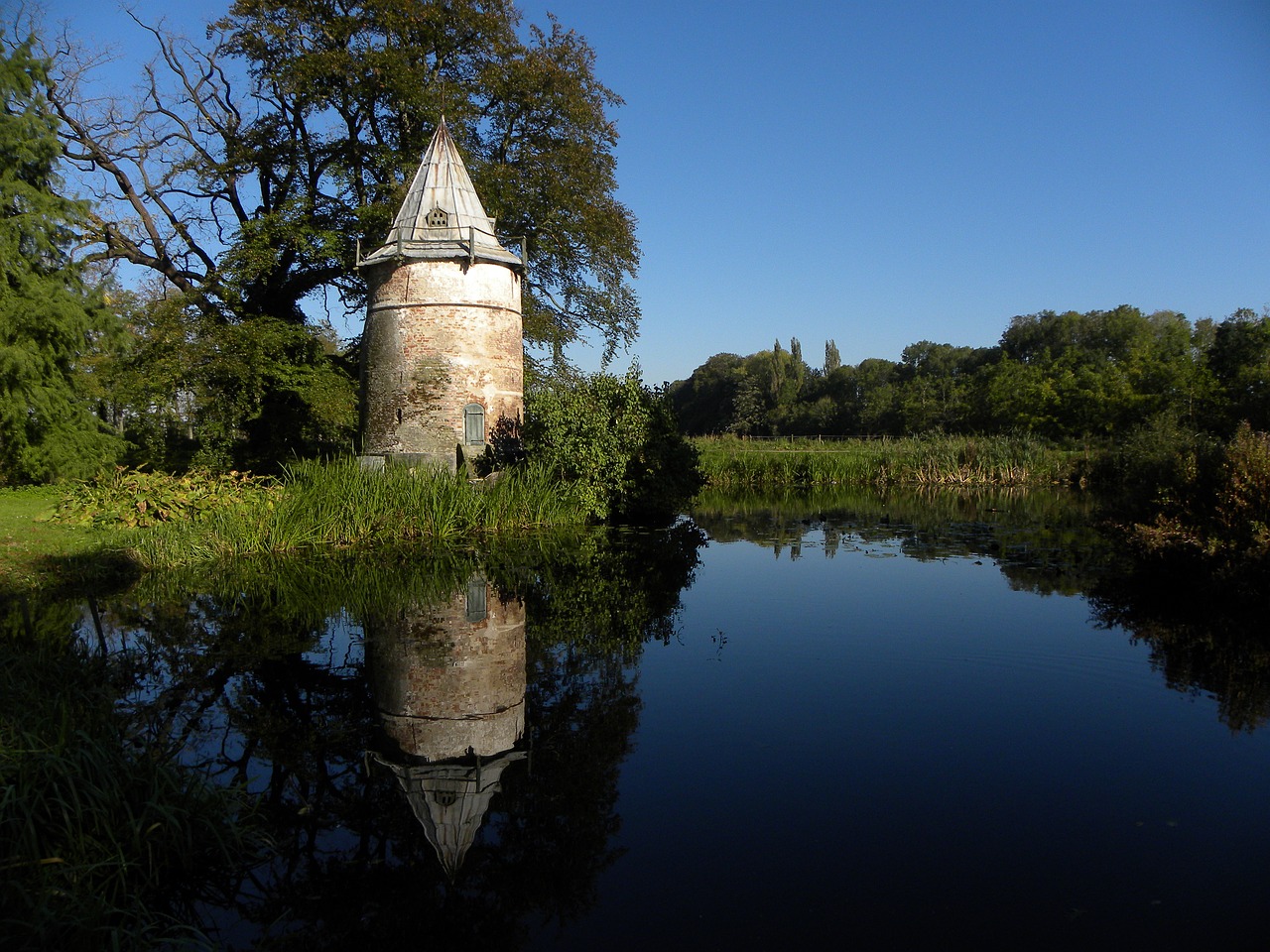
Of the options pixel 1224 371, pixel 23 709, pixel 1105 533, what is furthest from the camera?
pixel 1224 371

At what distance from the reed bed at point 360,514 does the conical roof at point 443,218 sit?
5029 mm

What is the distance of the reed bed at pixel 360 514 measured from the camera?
1208 centimetres

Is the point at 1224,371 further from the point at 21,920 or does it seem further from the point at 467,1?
the point at 21,920

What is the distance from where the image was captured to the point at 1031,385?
40.5m

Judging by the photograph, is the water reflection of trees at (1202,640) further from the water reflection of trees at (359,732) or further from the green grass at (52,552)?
the green grass at (52,552)

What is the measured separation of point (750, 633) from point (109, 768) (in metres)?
5.98

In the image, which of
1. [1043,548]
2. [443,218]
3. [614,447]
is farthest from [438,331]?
[1043,548]

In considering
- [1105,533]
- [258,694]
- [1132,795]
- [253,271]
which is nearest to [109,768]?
[258,694]

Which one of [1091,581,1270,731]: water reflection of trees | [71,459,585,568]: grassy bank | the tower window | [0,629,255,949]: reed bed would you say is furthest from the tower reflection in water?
the tower window

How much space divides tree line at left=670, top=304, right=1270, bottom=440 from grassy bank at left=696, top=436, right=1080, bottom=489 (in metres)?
3.56

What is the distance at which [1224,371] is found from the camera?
113 ft

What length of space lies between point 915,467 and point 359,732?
2584cm

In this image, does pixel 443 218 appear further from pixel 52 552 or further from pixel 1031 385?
pixel 1031 385

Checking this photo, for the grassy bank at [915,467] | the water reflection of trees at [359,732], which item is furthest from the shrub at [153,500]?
the grassy bank at [915,467]
